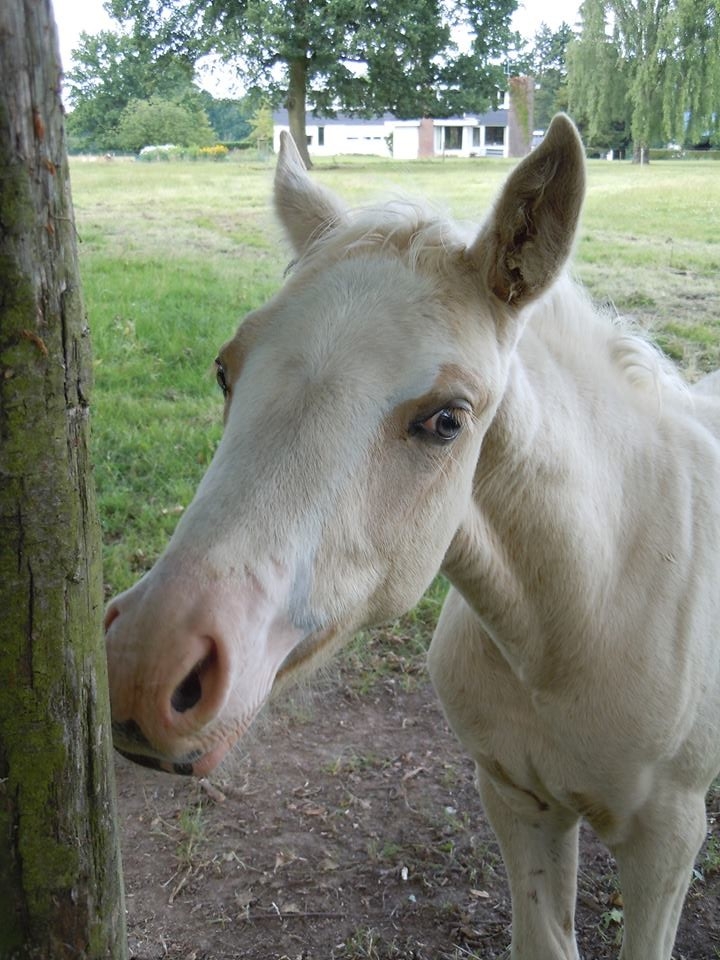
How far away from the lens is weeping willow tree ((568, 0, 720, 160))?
1089cm

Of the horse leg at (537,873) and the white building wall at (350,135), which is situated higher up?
the white building wall at (350,135)

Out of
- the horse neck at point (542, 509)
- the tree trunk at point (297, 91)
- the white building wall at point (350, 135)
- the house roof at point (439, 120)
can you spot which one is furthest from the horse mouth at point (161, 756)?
the white building wall at point (350, 135)

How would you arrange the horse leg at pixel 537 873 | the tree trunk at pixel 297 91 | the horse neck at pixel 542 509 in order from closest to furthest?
1. the horse neck at pixel 542 509
2. the horse leg at pixel 537 873
3. the tree trunk at pixel 297 91

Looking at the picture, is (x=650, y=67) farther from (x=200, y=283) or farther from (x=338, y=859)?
(x=338, y=859)

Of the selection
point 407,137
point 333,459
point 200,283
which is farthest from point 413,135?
point 333,459

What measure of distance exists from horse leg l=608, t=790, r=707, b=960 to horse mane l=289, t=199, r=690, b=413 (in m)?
1.07

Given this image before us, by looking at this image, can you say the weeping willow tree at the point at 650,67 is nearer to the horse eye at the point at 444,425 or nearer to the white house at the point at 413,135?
the white house at the point at 413,135

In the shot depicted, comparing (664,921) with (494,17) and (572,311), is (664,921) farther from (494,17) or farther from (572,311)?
(494,17)

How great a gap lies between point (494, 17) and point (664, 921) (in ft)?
42.5

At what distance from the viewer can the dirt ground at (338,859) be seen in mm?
2893

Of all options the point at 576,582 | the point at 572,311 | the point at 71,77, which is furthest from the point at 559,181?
the point at 71,77

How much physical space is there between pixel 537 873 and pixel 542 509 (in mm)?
1220

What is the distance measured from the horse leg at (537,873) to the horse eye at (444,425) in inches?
Answer: 50.4

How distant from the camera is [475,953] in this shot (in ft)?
9.38
